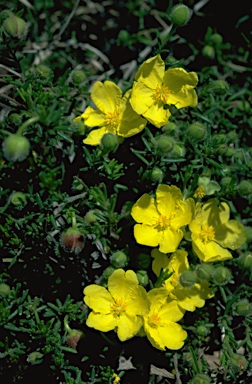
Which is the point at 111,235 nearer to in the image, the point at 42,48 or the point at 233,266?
the point at 233,266

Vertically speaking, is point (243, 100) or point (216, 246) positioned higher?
point (243, 100)

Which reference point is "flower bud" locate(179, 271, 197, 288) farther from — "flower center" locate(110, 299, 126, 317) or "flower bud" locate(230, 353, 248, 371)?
"flower bud" locate(230, 353, 248, 371)

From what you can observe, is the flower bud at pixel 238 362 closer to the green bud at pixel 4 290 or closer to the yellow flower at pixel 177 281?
the yellow flower at pixel 177 281

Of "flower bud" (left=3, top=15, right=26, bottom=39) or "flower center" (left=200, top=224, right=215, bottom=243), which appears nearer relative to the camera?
"flower bud" (left=3, top=15, right=26, bottom=39)

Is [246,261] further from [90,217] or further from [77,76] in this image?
[77,76]

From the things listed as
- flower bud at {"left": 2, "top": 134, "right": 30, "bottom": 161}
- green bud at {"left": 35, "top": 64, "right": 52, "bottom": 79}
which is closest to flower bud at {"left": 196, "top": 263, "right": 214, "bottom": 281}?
flower bud at {"left": 2, "top": 134, "right": 30, "bottom": 161}

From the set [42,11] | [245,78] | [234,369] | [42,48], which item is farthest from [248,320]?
[42,11]
